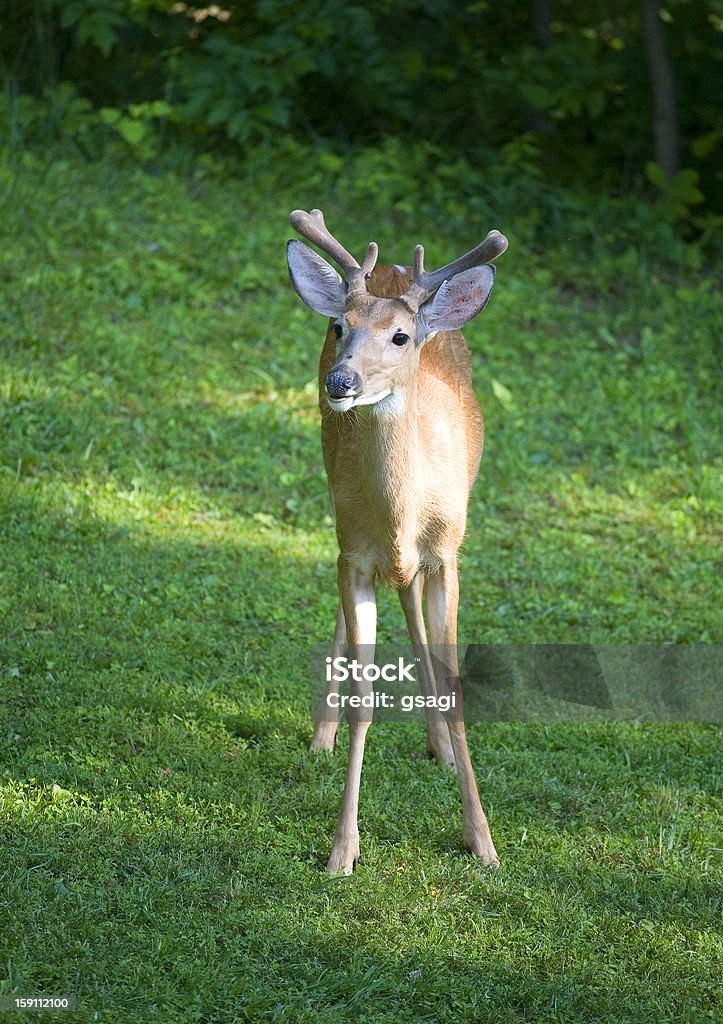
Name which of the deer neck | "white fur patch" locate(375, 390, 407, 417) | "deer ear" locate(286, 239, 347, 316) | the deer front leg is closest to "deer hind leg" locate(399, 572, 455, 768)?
the deer front leg

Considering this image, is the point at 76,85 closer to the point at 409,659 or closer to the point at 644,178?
the point at 644,178

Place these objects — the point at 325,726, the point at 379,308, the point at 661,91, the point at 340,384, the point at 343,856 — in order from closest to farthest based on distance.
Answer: the point at 340,384 < the point at 379,308 < the point at 343,856 < the point at 325,726 < the point at 661,91

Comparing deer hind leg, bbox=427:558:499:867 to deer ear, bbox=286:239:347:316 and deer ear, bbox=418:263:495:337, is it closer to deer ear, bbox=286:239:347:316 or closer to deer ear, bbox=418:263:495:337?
deer ear, bbox=418:263:495:337

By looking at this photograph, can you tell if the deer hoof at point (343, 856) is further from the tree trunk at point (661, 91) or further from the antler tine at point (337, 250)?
the tree trunk at point (661, 91)

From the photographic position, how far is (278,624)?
545cm

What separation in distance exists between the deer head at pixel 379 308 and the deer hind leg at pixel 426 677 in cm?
95

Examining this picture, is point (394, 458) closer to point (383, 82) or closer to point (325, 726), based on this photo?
point (325, 726)

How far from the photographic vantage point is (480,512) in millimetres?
6637

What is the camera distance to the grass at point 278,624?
3529 millimetres

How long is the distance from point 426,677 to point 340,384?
57.6 inches

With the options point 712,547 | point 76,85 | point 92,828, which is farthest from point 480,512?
point 76,85

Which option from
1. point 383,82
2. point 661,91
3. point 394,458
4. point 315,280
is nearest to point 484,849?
point 394,458

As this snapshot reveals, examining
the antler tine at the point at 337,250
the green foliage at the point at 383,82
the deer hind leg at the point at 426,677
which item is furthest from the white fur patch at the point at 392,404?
the green foliage at the point at 383,82

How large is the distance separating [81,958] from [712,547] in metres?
4.01
